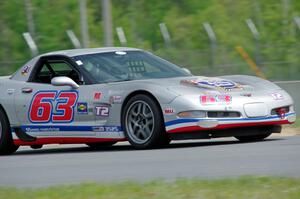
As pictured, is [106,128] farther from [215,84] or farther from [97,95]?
[215,84]

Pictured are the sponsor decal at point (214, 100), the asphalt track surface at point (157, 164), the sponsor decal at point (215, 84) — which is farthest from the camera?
the sponsor decal at point (215, 84)

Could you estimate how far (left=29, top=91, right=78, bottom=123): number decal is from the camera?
1240cm

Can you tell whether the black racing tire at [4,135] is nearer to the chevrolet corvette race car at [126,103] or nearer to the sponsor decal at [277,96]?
the chevrolet corvette race car at [126,103]

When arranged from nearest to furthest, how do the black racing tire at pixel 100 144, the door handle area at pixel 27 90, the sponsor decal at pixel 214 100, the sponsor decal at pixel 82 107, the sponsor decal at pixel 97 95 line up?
the sponsor decal at pixel 214 100, the sponsor decal at pixel 97 95, the sponsor decal at pixel 82 107, the door handle area at pixel 27 90, the black racing tire at pixel 100 144

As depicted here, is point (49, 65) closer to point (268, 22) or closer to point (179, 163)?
point (179, 163)

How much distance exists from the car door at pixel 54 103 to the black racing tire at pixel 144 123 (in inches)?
21.1


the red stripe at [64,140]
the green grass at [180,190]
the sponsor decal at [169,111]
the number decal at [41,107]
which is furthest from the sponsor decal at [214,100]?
the green grass at [180,190]

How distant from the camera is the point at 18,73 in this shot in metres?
13.5

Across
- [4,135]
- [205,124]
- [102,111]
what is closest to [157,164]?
[205,124]

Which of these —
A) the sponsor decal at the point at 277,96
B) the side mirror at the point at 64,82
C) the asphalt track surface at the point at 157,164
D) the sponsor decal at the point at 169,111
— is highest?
the side mirror at the point at 64,82

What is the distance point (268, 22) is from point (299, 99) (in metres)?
16.8

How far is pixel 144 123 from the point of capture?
11.7m

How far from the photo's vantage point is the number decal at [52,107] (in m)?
12.4

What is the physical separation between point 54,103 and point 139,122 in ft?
4.48
